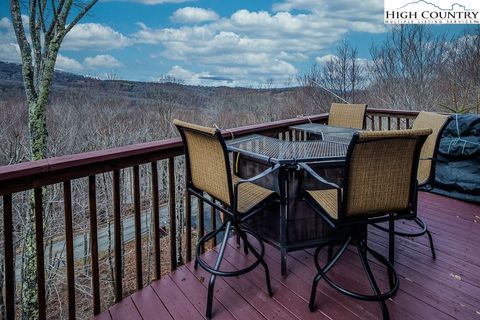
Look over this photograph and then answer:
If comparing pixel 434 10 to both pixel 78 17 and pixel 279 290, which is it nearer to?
pixel 78 17

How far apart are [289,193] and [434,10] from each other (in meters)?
8.11

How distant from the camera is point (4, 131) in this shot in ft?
31.2

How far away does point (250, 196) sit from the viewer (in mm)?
2143

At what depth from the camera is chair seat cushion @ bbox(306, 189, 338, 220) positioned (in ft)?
6.09

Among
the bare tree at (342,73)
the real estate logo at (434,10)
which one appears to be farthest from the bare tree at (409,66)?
the real estate logo at (434,10)

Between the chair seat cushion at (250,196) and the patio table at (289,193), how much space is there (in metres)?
0.10

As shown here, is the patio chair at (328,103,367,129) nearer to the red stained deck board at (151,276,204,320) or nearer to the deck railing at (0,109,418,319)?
the deck railing at (0,109,418,319)

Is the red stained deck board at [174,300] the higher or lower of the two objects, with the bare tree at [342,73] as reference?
lower

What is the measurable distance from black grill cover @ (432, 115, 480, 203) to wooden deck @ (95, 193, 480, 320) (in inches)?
41.5

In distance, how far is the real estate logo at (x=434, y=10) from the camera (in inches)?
300

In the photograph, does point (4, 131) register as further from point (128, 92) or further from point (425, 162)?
point (425, 162)

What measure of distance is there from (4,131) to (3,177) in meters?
9.84

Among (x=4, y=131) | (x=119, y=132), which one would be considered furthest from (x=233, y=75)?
(x=4, y=131)

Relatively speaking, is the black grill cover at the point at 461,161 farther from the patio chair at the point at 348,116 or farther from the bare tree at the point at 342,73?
the bare tree at the point at 342,73
